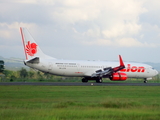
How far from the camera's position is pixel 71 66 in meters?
56.9

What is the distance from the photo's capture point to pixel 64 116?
15930mm

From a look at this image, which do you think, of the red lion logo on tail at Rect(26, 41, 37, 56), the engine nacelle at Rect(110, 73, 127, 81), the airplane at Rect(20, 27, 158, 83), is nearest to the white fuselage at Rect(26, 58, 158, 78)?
the airplane at Rect(20, 27, 158, 83)

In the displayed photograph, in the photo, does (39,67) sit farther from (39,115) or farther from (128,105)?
(39,115)

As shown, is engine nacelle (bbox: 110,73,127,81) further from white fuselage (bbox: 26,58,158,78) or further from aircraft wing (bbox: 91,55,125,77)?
white fuselage (bbox: 26,58,158,78)

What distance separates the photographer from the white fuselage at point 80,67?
55.3 metres

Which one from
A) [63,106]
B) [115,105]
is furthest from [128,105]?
[63,106]

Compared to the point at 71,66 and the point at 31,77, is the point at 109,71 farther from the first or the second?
the point at 31,77

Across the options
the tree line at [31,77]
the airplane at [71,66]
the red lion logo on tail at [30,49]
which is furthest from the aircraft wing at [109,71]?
the red lion logo on tail at [30,49]

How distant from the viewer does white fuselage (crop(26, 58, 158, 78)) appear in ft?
181

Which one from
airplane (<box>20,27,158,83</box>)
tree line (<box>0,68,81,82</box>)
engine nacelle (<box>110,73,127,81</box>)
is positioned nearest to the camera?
airplane (<box>20,27,158,83</box>)

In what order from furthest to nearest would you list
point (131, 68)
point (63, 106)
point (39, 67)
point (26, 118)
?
point (131, 68)
point (39, 67)
point (63, 106)
point (26, 118)

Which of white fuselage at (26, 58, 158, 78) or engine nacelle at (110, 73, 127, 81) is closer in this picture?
white fuselage at (26, 58, 158, 78)

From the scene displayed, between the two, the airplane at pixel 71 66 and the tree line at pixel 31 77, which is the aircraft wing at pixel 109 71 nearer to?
the airplane at pixel 71 66

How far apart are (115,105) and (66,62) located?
A: 36784 mm
